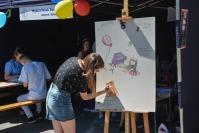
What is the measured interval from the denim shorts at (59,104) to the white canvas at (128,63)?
560 mm

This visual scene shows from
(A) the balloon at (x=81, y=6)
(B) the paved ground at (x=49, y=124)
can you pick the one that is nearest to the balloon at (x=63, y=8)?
(A) the balloon at (x=81, y=6)

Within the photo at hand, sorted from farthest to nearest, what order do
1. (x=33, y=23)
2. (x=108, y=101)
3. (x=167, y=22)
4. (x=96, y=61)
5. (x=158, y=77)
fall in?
(x=33, y=23) < (x=167, y=22) < (x=158, y=77) < (x=108, y=101) < (x=96, y=61)

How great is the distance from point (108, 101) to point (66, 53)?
5.29m

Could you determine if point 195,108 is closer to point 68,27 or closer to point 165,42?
point 165,42

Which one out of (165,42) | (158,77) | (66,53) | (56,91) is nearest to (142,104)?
(56,91)

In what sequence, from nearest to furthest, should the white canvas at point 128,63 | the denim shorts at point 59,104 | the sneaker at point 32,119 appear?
1. the denim shorts at point 59,104
2. the white canvas at point 128,63
3. the sneaker at point 32,119

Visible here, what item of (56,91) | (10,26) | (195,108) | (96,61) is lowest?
(195,108)

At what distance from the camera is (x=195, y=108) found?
413 cm

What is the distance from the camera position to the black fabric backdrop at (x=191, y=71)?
372 centimetres

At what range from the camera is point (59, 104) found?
3.56 m

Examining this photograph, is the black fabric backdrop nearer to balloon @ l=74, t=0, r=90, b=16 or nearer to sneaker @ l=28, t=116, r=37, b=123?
balloon @ l=74, t=0, r=90, b=16

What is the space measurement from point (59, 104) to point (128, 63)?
0.95 m

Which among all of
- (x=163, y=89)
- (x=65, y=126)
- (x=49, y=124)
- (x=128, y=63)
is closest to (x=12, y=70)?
(x=49, y=124)

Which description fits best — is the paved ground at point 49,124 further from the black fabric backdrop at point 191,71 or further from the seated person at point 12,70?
the black fabric backdrop at point 191,71
